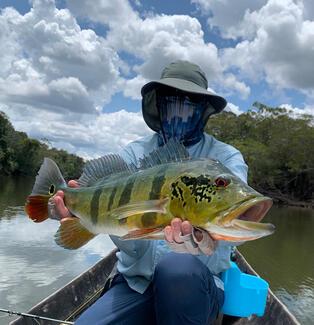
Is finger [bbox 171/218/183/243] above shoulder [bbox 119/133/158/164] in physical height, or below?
below

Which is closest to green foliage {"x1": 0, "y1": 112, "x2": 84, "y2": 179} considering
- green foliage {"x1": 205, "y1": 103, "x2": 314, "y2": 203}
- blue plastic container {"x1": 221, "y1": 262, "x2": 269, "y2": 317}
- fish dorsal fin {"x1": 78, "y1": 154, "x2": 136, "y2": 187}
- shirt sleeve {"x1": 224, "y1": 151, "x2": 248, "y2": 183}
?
green foliage {"x1": 205, "y1": 103, "x2": 314, "y2": 203}

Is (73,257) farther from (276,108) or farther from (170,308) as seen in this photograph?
(276,108)

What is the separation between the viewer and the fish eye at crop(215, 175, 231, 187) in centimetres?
232

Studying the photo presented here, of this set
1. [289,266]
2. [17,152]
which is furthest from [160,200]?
[17,152]

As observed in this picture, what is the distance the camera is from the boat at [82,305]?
16.9 ft

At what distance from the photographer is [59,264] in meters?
13.3

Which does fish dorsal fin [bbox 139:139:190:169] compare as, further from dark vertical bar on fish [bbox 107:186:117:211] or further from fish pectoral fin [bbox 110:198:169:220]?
fish pectoral fin [bbox 110:198:169:220]

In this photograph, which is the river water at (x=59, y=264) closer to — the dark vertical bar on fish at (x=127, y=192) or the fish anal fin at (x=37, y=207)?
the fish anal fin at (x=37, y=207)

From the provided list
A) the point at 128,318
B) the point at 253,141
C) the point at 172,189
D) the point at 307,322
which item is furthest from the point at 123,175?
the point at 253,141

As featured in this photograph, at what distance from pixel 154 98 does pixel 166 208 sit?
1.86 metres

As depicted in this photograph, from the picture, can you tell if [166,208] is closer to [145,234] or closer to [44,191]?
[145,234]

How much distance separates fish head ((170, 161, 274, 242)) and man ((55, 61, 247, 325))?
9 centimetres

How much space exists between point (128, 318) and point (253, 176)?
58.3m

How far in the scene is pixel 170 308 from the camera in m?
2.88
